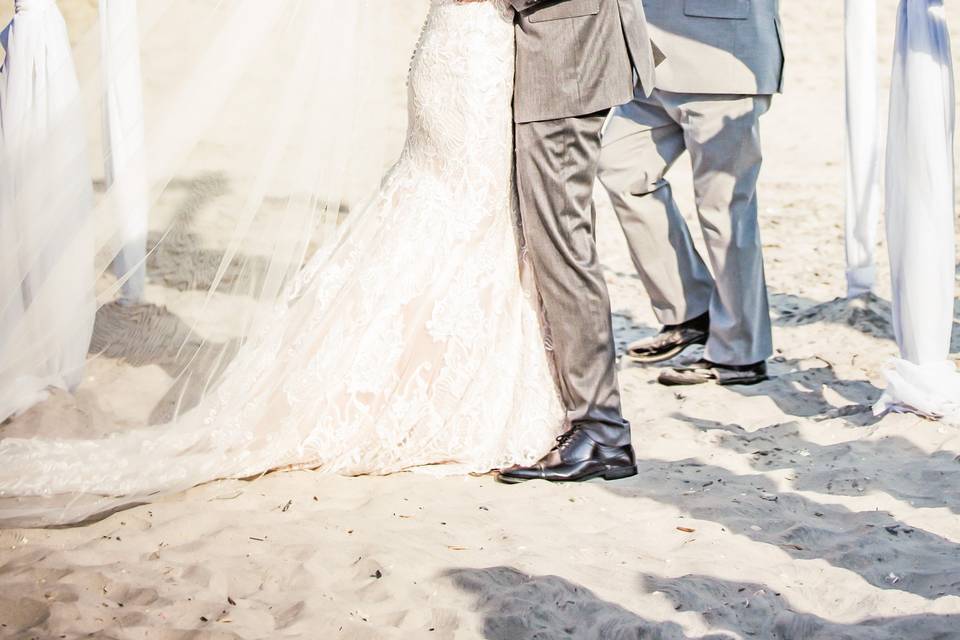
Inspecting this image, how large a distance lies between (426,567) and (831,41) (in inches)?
447

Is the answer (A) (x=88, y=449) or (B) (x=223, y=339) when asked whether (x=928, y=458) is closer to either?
(B) (x=223, y=339)

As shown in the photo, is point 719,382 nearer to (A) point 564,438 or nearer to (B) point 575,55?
(A) point 564,438

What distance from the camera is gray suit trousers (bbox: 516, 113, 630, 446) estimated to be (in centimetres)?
342

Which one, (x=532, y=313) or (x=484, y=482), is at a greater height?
(x=532, y=313)

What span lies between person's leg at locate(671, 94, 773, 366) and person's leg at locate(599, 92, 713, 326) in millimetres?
165

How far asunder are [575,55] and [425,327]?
3.18ft

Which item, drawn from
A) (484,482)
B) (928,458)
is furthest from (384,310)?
(928,458)

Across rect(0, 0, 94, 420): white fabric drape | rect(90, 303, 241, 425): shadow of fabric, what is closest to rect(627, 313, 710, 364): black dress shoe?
rect(90, 303, 241, 425): shadow of fabric

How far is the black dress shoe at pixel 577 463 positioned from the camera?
3.54 metres

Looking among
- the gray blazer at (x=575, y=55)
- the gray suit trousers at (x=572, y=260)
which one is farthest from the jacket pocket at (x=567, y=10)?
the gray suit trousers at (x=572, y=260)

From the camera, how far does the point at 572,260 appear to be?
3.47 metres

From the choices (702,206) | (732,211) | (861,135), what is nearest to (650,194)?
(702,206)

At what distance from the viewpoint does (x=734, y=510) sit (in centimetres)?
335

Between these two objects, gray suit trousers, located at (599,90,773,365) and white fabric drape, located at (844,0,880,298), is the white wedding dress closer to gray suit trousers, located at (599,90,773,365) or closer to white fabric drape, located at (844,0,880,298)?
gray suit trousers, located at (599,90,773,365)
